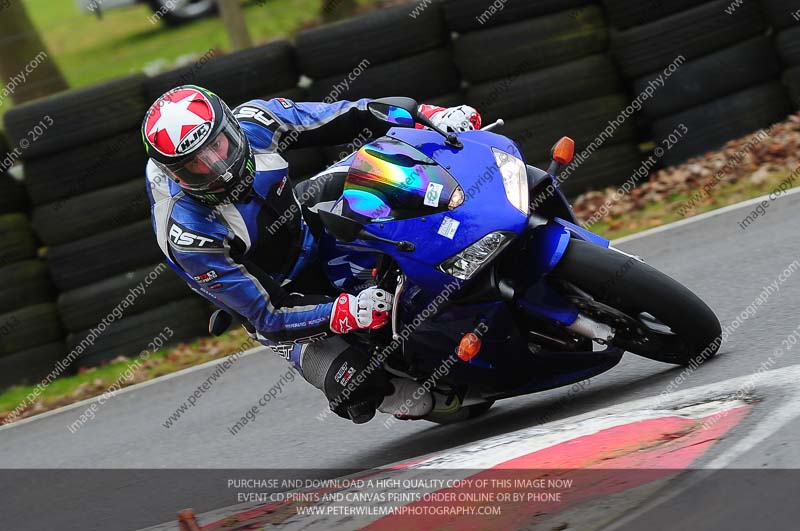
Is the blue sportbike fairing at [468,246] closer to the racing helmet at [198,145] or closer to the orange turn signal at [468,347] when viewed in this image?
the orange turn signal at [468,347]

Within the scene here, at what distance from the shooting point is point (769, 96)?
8.59 m

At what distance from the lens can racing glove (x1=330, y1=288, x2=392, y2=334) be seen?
4590mm

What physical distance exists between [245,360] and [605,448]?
4.35 metres

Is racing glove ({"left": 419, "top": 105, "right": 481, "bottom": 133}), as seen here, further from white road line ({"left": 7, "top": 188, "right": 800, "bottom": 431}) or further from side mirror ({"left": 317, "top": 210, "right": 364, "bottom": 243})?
white road line ({"left": 7, "top": 188, "right": 800, "bottom": 431})

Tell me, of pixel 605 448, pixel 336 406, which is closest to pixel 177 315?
pixel 336 406

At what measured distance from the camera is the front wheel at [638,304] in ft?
14.1

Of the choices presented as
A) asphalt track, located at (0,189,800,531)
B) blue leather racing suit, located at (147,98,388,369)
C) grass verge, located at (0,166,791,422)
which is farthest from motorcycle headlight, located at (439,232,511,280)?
grass verge, located at (0,166,791,422)

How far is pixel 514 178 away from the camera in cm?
448

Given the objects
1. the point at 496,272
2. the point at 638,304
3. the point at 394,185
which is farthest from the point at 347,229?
the point at 638,304

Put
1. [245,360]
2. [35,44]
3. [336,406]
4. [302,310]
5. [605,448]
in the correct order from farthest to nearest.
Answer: [35,44], [245,360], [336,406], [302,310], [605,448]

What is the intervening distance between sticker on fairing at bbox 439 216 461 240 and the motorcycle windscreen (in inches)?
2.2

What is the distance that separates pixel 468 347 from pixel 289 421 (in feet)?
7.42

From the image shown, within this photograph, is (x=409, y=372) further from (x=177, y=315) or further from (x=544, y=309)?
(x=177, y=315)

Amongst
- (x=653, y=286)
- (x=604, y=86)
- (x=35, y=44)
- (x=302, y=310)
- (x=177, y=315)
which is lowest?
(x=177, y=315)
